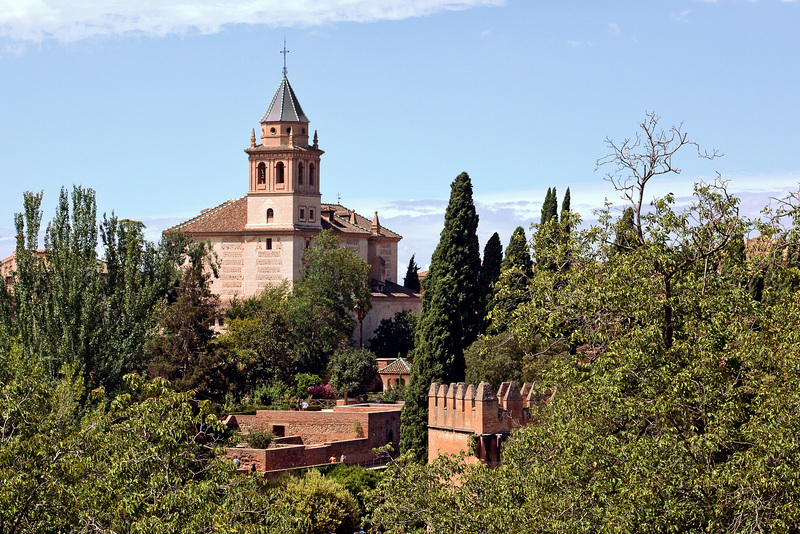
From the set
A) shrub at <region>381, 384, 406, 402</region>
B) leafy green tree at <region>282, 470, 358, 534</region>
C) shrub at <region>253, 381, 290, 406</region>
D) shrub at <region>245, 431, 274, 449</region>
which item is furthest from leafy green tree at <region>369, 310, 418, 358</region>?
leafy green tree at <region>282, 470, 358, 534</region>

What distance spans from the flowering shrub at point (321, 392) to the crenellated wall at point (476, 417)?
23.1 m

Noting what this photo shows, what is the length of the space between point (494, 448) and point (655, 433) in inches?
440

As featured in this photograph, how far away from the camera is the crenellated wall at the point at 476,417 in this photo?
27047 millimetres

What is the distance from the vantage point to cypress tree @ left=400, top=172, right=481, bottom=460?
37.7 metres

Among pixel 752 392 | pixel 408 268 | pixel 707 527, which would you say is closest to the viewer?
pixel 707 527

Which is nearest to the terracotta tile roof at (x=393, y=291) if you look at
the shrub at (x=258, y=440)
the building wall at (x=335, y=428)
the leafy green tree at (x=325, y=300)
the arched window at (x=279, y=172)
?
the leafy green tree at (x=325, y=300)

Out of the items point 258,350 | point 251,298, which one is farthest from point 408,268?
point 258,350

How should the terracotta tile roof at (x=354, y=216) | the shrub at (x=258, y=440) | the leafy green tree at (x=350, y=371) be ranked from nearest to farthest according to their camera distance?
the shrub at (x=258, y=440) → the leafy green tree at (x=350, y=371) → the terracotta tile roof at (x=354, y=216)

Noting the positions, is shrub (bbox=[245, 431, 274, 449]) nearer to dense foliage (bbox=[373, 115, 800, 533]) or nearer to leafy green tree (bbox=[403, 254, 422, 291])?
dense foliage (bbox=[373, 115, 800, 533])

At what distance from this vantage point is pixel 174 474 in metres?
17.2

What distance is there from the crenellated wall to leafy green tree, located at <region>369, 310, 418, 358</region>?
1443 inches

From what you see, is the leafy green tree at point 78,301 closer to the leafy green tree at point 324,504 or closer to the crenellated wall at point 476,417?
the leafy green tree at point 324,504

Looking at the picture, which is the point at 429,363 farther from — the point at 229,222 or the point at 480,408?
the point at 229,222

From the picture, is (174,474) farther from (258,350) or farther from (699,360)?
(258,350)
